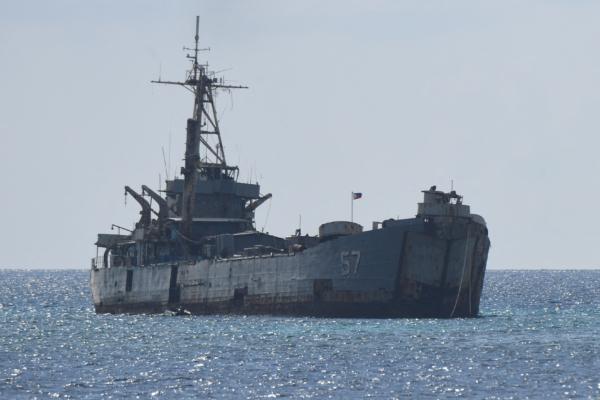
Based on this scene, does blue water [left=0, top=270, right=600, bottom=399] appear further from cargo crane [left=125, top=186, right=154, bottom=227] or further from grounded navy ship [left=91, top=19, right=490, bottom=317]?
cargo crane [left=125, top=186, right=154, bottom=227]

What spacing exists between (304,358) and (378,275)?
13.8 meters

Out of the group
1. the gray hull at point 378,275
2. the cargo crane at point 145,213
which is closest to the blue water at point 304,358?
the gray hull at point 378,275

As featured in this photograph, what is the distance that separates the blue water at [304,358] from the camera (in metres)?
43.0

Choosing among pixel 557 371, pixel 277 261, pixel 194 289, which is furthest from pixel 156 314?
pixel 557 371

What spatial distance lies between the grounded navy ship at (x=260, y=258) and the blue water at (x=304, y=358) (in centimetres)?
120

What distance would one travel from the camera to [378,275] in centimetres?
6494

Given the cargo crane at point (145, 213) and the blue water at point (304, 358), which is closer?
the blue water at point (304, 358)

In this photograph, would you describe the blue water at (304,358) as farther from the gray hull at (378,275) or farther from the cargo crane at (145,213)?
the cargo crane at (145,213)

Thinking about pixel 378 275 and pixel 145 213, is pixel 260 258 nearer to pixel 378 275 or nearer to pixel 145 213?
pixel 378 275

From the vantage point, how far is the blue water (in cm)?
4303

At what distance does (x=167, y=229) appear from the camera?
8038cm

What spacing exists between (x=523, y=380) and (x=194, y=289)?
114 feet

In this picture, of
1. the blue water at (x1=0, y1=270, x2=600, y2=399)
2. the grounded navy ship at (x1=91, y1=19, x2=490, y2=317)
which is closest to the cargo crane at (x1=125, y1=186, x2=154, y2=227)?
the grounded navy ship at (x1=91, y1=19, x2=490, y2=317)

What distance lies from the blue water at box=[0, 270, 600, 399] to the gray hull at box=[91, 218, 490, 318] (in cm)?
86
